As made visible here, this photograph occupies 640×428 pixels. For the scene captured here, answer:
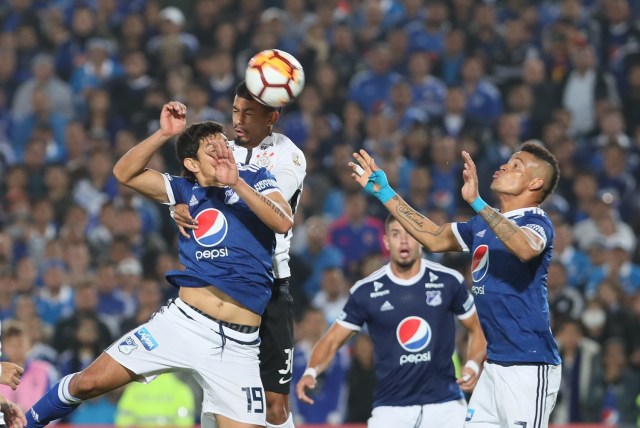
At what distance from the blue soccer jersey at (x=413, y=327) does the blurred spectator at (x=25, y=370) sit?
302cm

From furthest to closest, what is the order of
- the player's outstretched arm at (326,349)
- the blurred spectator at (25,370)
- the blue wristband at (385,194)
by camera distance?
the blurred spectator at (25,370) < the player's outstretched arm at (326,349) < the blue wristband at (385,194)

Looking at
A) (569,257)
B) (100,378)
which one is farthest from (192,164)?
(569,257)

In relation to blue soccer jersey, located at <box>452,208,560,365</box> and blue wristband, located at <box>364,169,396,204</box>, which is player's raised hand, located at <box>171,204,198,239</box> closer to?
blue wristband, located at <box>364,169,396,204</box>

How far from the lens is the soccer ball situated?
24.6 ft

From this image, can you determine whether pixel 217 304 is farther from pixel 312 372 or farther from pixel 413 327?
pixel 413 327

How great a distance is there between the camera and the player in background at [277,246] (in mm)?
7613

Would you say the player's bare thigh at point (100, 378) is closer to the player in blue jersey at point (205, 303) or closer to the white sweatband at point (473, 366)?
the player in blue jersey at point (205, 303)

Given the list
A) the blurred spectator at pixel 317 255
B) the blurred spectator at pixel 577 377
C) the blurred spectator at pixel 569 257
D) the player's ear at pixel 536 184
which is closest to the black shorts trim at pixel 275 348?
the player's ear at pixel 536 184

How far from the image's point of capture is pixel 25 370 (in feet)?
35.7

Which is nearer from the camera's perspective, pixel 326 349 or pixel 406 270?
pixel 326 349

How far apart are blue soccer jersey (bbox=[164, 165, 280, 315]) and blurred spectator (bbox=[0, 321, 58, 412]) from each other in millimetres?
3572

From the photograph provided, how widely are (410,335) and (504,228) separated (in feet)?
6.19

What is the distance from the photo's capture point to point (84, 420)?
11680 millimetres

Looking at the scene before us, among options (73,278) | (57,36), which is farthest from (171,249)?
(57,36)
